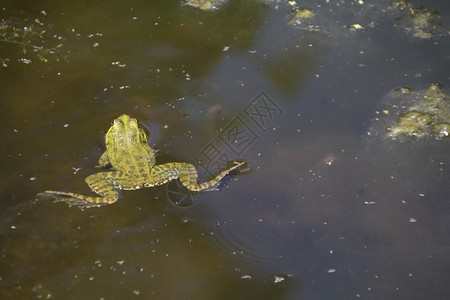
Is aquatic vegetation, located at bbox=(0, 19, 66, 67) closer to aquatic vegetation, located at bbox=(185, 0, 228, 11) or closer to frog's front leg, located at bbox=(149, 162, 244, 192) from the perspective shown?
aquatic vegetation, located at bbox=(185, 0, 228, 11)

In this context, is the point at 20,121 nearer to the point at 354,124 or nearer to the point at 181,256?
the point at 181,256

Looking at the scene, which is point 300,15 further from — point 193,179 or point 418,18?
point 193,179

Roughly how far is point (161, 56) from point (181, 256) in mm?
2762

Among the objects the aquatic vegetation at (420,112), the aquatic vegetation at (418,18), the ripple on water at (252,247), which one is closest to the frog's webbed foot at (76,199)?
the ripple on water at (252,247)

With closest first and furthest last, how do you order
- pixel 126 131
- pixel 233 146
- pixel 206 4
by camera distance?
pixel 126 131, pixel 233 146, pixel 206 4

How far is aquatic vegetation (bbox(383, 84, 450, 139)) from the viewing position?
5076 millimetres

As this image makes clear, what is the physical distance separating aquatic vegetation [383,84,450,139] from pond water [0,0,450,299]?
34 millimetres

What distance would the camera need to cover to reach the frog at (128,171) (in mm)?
4621

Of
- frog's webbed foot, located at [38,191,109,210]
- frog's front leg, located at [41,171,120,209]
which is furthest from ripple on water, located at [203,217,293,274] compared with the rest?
frog's webbed foot, located at [38,191,109,210]

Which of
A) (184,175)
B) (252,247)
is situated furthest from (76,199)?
(252,247)

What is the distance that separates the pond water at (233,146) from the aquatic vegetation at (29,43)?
2 centimetres

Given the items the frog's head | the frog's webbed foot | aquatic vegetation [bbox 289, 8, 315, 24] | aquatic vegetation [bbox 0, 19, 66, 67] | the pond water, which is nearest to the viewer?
the pond water

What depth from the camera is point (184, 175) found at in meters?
4.71

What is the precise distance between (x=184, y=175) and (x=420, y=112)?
2712 mm
